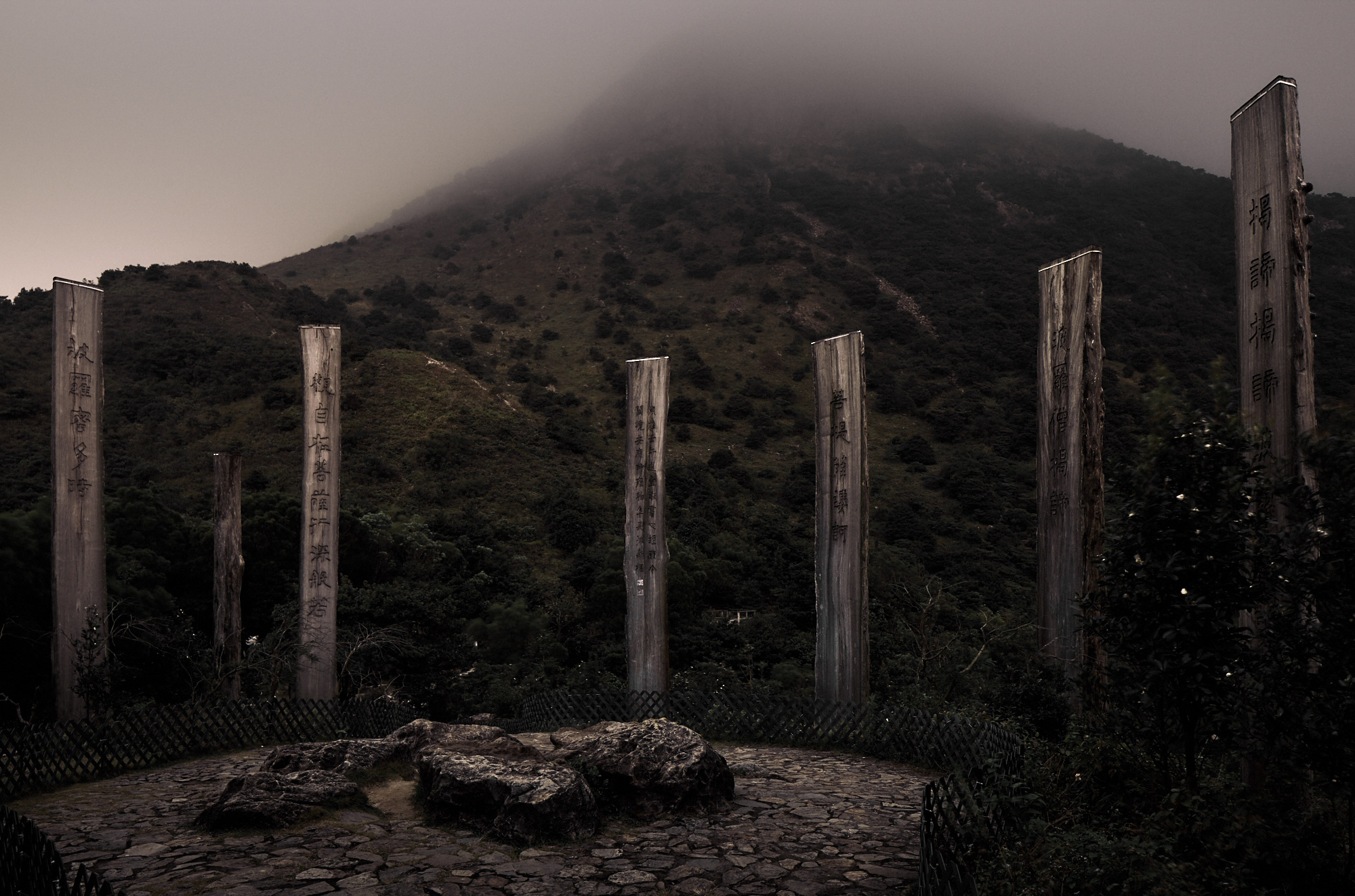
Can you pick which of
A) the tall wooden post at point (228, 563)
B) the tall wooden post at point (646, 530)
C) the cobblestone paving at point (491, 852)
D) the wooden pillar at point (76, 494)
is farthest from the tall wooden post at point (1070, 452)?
the tall wooden post at point (228, 563)

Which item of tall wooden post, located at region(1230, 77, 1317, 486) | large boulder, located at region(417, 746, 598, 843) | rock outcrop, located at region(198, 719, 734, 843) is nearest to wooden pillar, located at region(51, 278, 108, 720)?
rock outcrop, located at region(198, 719, 734, 843)

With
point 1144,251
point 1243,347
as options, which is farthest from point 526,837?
point 1144,251

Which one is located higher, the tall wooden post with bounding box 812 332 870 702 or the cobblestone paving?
the tall wooden post with bounding box 812 332 870 702

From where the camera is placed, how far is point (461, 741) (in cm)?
806

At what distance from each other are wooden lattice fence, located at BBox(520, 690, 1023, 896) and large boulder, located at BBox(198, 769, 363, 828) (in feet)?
16.6

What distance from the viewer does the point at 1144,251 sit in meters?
57.6

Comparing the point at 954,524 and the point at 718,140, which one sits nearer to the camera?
the point at 954,524

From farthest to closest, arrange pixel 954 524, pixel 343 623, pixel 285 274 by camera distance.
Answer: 1. pixel 285 274
2. pixel 954 524
3. pixel 343 623

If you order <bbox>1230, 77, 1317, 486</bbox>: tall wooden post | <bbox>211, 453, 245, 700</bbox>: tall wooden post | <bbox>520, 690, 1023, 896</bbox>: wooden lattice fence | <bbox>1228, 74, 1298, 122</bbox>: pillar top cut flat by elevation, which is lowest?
<bbox>520, 690, 1023, 896</bbox>: wooden lattice fence

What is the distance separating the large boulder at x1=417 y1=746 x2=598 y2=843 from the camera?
6426 millimetres

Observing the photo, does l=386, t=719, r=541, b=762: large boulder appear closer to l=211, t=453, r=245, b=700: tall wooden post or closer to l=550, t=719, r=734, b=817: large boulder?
l=550, t=719, r=734, b=817: large boulder

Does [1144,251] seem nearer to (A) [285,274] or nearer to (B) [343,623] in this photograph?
(B) [343,623]

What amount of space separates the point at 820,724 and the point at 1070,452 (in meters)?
4.89

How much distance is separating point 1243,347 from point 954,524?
Result: 25.9 meters
